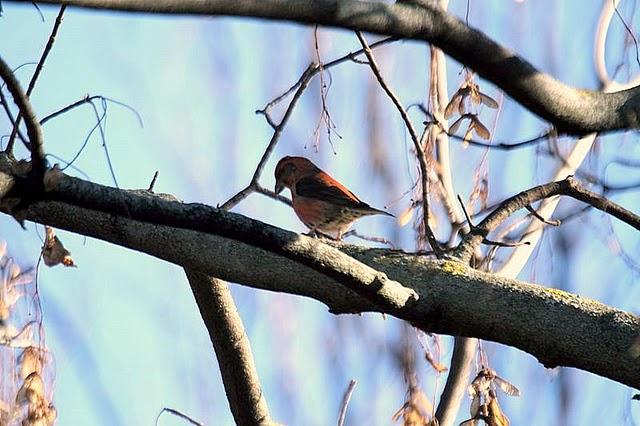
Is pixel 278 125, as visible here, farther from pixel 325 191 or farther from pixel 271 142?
pixel 325 191

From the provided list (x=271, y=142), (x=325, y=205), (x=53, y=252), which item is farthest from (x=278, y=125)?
(x=325, y=205)

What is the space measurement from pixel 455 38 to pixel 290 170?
4.73m

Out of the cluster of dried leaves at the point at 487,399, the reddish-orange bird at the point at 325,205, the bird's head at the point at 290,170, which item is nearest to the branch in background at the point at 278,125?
the cluster of dried leaves at the point at 487,399

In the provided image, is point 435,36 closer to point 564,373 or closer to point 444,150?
point 444,150

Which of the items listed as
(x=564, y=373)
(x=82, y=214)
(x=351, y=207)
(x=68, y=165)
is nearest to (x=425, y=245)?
(x=564, y=373)

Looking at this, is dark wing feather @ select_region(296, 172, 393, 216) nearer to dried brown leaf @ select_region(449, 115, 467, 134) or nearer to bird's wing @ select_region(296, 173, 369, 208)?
bird's wing @ select_region(296, 173, 369, 208)

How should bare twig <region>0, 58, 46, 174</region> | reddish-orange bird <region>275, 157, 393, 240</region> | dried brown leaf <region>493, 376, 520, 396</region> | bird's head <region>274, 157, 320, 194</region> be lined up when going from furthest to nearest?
1. bird's head <region>274, 157, 320, 194</region>
2. reddish-orange bird <region>275, 157, 393, 240</region>
3. dried brown leaf <region>493, 376, 520, 396</region>
4. bare twig <region>0, 58, 46, 174</region>

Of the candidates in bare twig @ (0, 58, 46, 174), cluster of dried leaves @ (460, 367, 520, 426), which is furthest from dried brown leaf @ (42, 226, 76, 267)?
cluster of dried leaves @ (460, 367, 520, 426)

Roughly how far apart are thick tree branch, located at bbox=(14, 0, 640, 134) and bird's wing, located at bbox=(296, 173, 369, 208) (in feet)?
11.5

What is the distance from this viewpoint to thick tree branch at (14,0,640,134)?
170cm

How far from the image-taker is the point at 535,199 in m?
3.10

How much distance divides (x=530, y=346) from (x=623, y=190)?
1.49 feet

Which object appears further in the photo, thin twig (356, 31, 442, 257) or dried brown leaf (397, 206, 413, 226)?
dried brown leaf (397, 206, 413, 226)

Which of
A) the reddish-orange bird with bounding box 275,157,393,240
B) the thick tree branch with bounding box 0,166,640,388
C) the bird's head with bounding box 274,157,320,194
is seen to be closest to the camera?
the thick tree branch with bounding box 0,166,640,388
